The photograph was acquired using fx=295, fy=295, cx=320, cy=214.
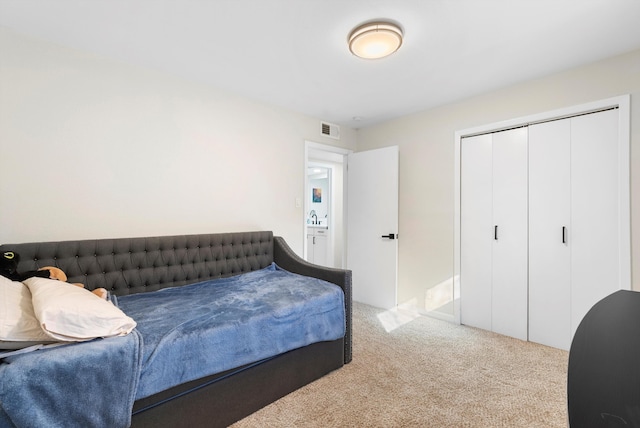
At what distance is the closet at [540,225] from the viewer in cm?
240

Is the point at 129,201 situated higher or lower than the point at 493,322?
higher

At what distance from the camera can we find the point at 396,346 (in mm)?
2664

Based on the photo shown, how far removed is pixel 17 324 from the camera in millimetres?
1198

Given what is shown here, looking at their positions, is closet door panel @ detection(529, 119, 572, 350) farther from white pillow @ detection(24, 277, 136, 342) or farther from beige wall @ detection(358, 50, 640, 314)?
white pillow @ detection(24, 277, 136, 342)

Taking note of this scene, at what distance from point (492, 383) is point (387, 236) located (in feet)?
6.44

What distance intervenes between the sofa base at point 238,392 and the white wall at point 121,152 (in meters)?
1.46

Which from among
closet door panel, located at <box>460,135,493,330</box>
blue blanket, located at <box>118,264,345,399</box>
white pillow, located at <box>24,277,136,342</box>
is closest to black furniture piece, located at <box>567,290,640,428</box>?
blue blanket, located at <box>118,264,345,399</box>

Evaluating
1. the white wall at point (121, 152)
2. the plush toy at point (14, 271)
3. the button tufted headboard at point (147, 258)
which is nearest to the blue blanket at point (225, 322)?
the button tufted headboard at point (147, 258)

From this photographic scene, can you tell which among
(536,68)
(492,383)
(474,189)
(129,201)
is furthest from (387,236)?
(129,201)

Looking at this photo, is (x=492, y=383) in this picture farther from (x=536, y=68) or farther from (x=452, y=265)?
(x=536, y=68)

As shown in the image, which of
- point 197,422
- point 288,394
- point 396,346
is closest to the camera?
point 197,422

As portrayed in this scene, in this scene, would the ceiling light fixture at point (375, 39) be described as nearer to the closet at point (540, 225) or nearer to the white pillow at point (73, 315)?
the closet at point (540, 225)

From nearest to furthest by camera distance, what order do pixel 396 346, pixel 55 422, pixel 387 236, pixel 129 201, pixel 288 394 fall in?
pixel 55 422 → pixel 288 394 → pixel 129 201 → pixel 396 346 → pixel 387 236

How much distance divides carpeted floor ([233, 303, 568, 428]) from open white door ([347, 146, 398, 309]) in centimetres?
104
